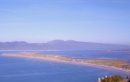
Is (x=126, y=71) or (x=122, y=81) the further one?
(x=126, y=71)

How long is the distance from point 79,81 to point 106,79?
2157 cm

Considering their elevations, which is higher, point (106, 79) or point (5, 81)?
point (106, 79)

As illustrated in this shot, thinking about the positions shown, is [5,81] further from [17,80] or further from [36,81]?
[36,81]

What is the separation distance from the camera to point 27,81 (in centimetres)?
3531

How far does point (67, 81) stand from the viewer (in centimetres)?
3459

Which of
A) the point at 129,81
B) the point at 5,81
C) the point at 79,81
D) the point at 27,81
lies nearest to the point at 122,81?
the point at 129,81

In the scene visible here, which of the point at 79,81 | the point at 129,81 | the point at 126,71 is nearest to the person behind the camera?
the point at 129,81

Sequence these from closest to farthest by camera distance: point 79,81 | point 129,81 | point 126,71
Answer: point 129,81, point 79,81, point 126,71

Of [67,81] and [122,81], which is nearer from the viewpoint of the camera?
[122,81]

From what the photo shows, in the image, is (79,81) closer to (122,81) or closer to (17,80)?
(17,80)

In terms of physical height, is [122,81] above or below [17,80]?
above

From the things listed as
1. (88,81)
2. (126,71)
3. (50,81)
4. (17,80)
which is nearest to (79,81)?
(88,81)

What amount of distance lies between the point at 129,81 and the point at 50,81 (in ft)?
74.8

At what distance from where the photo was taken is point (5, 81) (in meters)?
36.6
